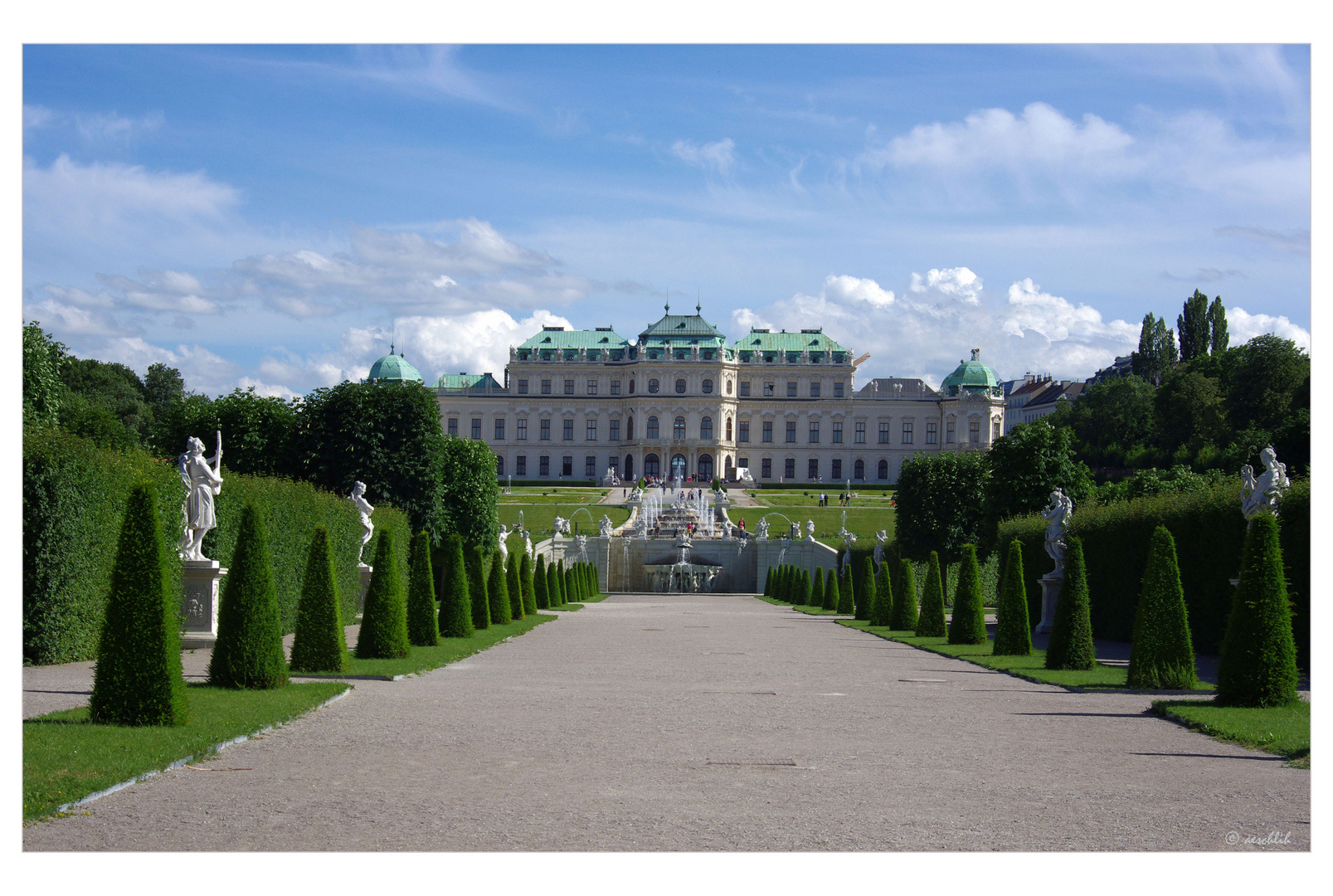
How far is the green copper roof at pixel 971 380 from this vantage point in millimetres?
98812

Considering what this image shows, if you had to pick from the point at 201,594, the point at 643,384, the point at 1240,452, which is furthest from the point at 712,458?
the point at 201,594

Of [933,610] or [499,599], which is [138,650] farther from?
[933,610]

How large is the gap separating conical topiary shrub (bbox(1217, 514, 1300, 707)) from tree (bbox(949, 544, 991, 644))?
24.2ft

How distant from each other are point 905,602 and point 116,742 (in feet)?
51.8

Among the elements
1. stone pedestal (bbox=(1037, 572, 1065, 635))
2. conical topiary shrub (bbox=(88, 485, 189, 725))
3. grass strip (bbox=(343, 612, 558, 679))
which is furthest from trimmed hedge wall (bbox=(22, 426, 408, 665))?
stone pedestal (bbox=(1037, 572, 1065, 635))

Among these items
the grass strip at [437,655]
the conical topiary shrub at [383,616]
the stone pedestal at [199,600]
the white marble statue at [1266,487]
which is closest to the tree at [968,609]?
the white marble statue at [1266,487]

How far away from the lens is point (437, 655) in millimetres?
13398

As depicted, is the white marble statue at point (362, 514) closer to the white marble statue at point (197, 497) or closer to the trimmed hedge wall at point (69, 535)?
the white marble statue at point (197, 497)

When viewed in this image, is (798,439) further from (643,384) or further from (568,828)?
(568,828)

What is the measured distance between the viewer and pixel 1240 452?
40.1 meters

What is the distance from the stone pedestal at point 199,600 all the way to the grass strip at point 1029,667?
9.08m

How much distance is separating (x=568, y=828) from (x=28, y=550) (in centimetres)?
891

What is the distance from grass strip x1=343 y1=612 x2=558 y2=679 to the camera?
11.5 m

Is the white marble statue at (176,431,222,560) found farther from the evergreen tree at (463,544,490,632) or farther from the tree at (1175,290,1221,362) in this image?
the tree at (1175,290,1221,362)
